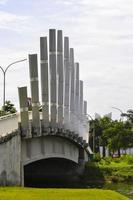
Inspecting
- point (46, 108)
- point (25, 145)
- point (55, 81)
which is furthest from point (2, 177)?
point (55, 81)

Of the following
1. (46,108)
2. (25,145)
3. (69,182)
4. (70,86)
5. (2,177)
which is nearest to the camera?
(2,177)

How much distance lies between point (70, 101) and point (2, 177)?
35818 mm

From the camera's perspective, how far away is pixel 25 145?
61281 mm

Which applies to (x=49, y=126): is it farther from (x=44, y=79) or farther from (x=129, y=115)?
(x=129, y=115)

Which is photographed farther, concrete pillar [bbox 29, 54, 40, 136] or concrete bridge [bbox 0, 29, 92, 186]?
concrete pillar [bbox 29, 54, 40, 136]

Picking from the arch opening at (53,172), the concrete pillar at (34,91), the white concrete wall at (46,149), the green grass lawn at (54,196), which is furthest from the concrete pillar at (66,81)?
the green grass lawn at (54,196)

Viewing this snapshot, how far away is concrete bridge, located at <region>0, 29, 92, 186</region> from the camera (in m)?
55.2

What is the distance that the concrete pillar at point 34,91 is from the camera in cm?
6088

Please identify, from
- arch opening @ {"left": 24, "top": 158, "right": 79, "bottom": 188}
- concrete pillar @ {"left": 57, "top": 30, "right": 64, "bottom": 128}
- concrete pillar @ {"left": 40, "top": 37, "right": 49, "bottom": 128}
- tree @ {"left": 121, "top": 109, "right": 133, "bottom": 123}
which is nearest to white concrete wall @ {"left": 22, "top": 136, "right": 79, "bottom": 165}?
arch opening @ {"left": 24, "top": 158, "right": 79, "bottom": 188}

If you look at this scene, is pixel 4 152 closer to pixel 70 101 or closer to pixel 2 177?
pixel 2 177

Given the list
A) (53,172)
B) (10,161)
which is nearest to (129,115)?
(53,172)

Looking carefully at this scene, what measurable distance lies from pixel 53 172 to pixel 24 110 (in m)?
28.7

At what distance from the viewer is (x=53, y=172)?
85625mm

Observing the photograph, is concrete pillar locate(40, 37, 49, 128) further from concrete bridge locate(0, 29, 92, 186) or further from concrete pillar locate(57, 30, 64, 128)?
concrete pillar locate(57, 30, 64, 128)
